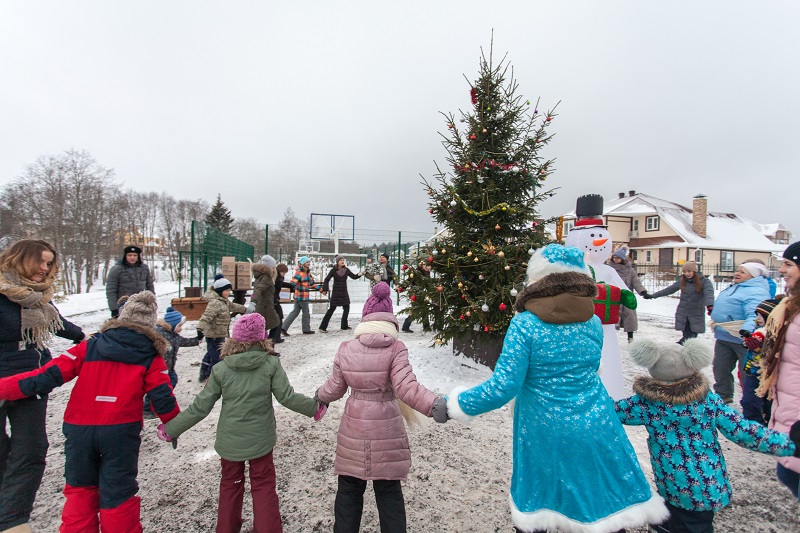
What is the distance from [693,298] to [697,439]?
18.9 ft

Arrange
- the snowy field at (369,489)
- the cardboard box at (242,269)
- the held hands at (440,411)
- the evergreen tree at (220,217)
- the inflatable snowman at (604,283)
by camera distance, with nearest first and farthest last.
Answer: the held hands at (440,411), the snowy field at (369,489), the inflatable snowman at (604,283), the cardboard box at (242,269), the evergreen tree at (220,217)

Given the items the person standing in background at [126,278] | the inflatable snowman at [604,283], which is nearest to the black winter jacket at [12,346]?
the person standing in background at [126,278]

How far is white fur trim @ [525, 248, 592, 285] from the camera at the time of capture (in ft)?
6.58

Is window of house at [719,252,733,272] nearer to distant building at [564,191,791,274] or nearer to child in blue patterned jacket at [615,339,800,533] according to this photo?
distant building at [564,191,791,274]

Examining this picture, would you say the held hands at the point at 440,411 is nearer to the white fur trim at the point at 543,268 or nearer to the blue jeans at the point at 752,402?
the white fur trim at the point at 543,268

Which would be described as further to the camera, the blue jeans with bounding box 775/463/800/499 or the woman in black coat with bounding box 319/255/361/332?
the woman in black coat with bounding box 319/255/361/332

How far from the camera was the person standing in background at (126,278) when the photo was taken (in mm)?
5965

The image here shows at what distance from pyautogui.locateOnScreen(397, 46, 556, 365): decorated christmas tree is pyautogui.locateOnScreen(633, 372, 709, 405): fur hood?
3076 millimetres

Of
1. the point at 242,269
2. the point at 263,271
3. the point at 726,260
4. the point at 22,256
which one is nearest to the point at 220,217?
the point at 242,269

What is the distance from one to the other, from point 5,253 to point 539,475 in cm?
358

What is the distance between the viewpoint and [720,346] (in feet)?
15.8

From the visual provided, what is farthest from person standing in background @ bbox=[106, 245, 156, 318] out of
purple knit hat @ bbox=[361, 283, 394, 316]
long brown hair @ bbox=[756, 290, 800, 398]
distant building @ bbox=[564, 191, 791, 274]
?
distant building @ bbox=[564, 191, 791, 274]

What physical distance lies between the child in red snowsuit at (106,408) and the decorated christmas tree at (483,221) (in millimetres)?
3753

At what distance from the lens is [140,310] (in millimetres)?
2479
